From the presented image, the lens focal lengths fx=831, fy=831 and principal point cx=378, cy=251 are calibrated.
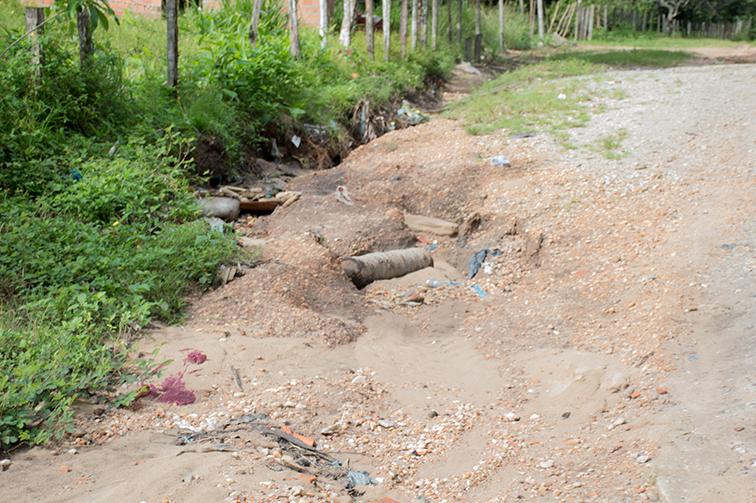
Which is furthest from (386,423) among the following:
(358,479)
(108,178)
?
(108,178)

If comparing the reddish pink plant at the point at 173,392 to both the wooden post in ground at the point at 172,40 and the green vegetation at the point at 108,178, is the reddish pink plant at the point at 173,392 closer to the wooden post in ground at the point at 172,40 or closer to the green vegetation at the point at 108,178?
the green vegetation at the point at 108,178

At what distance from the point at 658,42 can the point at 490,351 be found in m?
21.9

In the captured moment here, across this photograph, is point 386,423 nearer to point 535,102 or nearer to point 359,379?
point 359,379

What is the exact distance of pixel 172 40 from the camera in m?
8.55

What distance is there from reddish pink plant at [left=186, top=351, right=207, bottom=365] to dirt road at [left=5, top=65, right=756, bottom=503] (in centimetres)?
6

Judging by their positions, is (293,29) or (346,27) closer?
(293,29)

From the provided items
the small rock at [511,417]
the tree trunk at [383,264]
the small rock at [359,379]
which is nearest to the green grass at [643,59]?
the tree trunk at [383,264]

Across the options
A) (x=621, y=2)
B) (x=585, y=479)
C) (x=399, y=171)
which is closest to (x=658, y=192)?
(x=399, y=171)

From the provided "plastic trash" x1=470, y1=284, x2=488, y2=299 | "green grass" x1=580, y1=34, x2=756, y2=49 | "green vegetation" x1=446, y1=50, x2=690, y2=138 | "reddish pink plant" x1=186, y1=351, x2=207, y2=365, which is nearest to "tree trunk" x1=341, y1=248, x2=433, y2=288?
"plastic trash" x1=470, y1=284, x2=488, y2=299

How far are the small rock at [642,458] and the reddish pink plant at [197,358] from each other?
8.38 feet

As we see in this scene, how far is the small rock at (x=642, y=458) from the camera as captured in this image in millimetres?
3666

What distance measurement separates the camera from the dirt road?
12.1ft

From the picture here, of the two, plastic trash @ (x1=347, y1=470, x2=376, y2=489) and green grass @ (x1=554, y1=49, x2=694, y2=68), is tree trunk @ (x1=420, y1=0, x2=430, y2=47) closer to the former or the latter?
green grass @ (x1=554, y1=49, x2=694, y2=68)

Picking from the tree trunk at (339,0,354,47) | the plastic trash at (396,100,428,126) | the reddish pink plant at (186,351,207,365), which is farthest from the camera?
the tree trunk at (339,0,354,47)
